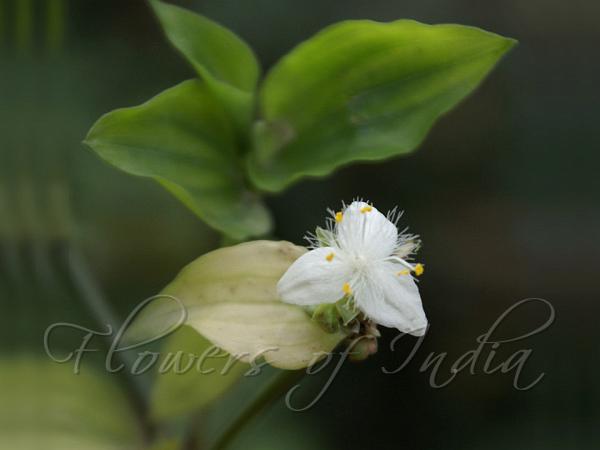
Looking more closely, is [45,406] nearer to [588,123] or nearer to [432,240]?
[432,240]

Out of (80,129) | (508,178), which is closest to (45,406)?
(80,129)

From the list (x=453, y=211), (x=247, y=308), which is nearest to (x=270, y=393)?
(x=247, y=308)

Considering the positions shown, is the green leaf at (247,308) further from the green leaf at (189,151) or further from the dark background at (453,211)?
the dark background at (453,211)

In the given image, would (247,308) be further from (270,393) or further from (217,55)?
(217,55)

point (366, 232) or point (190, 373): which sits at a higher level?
point (366, 232)

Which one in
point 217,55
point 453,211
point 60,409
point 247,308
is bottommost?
point 453,211

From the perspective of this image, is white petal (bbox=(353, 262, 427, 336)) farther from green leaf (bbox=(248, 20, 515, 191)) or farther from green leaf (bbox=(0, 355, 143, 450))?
green leaf (bbox=(0, 355, 143, 450))
